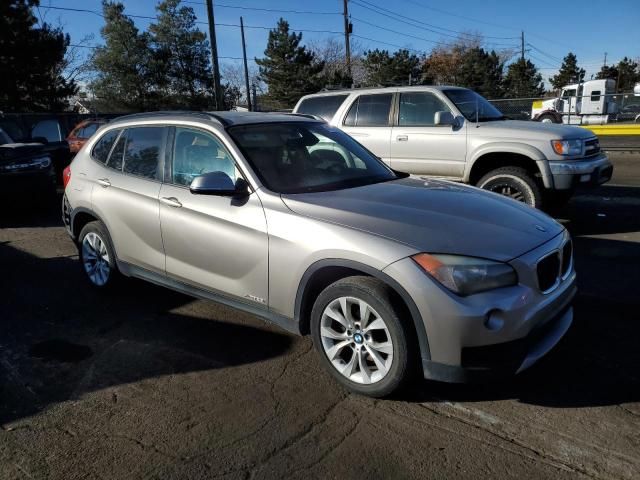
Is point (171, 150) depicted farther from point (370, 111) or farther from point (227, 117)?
point (370, 111)

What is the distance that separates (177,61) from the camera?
48.6 metres

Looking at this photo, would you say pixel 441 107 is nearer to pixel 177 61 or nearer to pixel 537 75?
pixel 177 61

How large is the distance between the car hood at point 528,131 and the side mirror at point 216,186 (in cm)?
468

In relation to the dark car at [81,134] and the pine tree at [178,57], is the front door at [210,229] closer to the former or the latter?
the dark car at [81,134]

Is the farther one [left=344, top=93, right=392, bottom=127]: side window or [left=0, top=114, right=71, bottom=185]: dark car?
[left=0, top=114, right=71, bottom=185]: dark car

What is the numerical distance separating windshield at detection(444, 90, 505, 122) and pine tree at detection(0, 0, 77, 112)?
31.6 metres

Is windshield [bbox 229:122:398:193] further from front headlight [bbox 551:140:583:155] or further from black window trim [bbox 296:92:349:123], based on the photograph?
black window trim [bbox 296:92:349:123]

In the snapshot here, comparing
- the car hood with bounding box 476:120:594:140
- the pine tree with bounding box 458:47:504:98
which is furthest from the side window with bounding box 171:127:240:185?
the pine tree with bounding box 458:47:504:98

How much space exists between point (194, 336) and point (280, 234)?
1319mm

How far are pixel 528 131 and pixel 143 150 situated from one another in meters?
4.97

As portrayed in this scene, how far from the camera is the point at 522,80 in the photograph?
65.4 metres

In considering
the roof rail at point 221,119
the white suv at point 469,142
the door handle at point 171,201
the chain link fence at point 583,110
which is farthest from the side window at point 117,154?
the chain link fence at point 583,110

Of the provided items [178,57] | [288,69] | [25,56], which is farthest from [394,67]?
[25,56]

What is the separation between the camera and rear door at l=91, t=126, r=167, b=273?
426 centimetres
